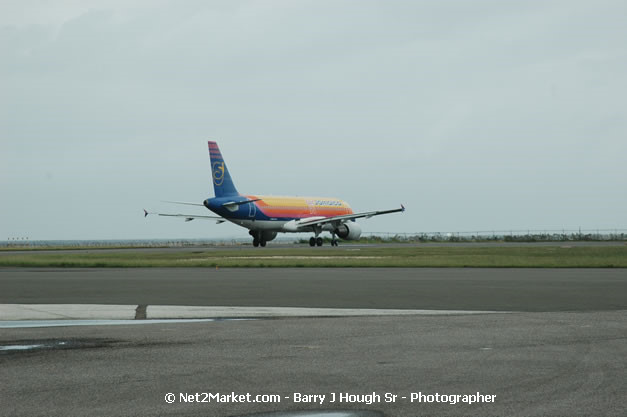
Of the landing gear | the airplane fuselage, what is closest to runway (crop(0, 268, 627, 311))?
the airplane fuselage

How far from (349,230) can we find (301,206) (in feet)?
18.4

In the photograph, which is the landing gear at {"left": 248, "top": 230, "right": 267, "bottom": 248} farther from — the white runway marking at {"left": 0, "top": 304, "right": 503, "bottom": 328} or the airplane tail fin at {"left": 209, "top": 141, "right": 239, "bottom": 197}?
the white runway marking at {"left": 0, "top": 304, "right": 503, "bottom": 328}

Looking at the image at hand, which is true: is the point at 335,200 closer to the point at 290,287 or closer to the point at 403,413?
the point at 290,287

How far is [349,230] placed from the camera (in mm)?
75438

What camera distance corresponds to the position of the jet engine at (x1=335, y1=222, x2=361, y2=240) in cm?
7525

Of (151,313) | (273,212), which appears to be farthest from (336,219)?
Result: (151,313)

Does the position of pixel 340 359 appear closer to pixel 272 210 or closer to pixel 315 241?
pixel 272 210

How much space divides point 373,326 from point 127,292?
363 inches

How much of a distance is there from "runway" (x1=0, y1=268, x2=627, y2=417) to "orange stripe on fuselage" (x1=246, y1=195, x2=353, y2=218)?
2084 inches

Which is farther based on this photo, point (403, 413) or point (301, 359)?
point (301, 359)

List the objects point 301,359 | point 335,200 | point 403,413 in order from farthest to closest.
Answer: point 335,200
point 301,359
point 403,413

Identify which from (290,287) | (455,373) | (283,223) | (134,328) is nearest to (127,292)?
(290,287)

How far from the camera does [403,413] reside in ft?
20.2

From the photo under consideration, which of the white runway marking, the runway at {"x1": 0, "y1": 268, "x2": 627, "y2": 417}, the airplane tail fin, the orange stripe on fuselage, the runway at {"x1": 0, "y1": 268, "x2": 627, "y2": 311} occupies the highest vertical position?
the airplane tail fin
